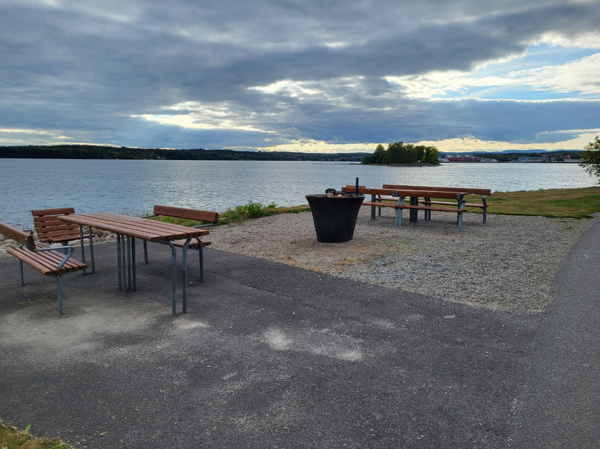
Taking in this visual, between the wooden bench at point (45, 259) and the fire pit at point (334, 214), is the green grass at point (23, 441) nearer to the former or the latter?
the wooden bench at point (45, 259)

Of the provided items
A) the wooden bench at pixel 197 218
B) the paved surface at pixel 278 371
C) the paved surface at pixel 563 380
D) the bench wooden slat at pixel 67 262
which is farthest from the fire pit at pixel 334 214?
the bench wooden slat at pixel 67 262

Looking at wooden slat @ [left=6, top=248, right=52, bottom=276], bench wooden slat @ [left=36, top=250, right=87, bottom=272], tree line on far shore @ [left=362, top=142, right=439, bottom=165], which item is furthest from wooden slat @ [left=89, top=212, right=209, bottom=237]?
tree line on far shore @ [left=362, top=142, right=439, bottom=165]

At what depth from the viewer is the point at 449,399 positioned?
9.51 ft

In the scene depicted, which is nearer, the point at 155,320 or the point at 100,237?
the point at 155,320

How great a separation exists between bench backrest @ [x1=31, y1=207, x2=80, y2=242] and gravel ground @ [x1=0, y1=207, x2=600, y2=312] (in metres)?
1.21

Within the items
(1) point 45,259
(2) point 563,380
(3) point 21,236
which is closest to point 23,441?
(3) point 21,236

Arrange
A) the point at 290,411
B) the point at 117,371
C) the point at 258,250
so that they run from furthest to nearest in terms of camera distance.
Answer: the point at 258,250
the point at 117,371
the point at 290,411

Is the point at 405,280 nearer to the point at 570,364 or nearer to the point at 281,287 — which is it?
the point at 281,287

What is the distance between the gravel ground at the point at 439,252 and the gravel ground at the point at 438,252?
12 millimetres

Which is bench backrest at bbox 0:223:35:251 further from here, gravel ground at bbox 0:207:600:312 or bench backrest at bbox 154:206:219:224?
gravel ground at bbox 0:207:600:312

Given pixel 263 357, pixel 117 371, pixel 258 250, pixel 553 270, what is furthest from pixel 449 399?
pixel 258 250

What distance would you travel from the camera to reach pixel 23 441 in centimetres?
243

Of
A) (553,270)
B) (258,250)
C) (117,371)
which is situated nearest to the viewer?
(117,371)

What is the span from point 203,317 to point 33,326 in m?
1.63
